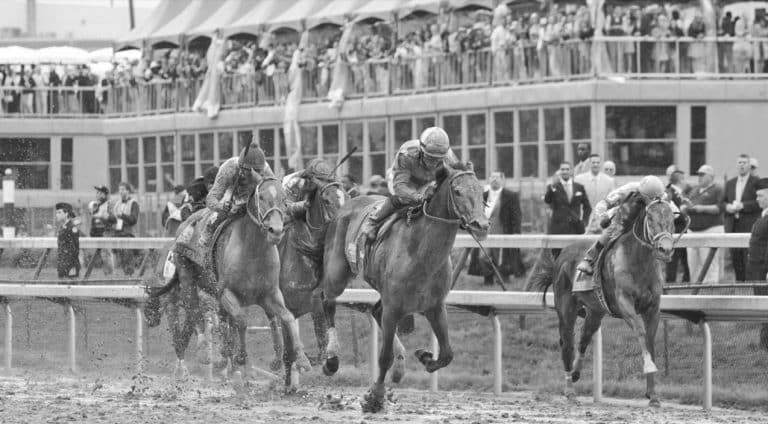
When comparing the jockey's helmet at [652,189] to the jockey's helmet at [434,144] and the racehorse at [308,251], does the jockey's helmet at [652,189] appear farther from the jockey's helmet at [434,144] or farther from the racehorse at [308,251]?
the racehorse at [308,251]

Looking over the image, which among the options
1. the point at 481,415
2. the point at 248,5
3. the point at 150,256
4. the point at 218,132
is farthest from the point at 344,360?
the point at 248,5

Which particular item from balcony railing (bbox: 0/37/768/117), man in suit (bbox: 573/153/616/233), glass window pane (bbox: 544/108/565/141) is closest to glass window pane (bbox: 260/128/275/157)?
balcony railing (bbox: 0/37/768/117)

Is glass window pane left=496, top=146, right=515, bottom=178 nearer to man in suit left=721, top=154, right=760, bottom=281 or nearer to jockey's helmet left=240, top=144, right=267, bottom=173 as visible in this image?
man in suit left=721, top=154, right=760, bottom=281

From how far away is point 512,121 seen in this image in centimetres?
2962

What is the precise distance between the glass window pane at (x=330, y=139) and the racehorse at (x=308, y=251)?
774 inches

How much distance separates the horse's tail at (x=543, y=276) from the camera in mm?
14922

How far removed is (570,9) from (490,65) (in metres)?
2.03

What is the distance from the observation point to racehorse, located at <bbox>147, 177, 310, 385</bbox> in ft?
44.7

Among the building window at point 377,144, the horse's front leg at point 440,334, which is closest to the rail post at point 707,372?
the horse's front leg at point 440,334

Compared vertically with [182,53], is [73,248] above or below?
below

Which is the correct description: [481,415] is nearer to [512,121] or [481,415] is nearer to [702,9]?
[702,9]

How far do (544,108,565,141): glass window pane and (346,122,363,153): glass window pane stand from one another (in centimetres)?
568

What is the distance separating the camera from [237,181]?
14211 millimetres

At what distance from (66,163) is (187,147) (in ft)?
17.1
